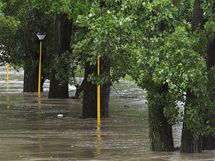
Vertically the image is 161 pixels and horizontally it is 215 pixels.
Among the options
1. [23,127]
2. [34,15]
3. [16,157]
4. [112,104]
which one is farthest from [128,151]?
[34,15]

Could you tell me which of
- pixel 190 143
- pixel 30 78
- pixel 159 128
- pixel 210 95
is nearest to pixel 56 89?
pixel 30 78

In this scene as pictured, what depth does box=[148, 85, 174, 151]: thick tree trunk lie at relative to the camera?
40.9 feet

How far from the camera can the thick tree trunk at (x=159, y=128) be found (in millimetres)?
12477

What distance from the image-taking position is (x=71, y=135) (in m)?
16.4

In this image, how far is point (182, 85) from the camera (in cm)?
1083

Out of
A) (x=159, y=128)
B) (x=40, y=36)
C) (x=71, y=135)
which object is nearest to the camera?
(x=159, y=128)

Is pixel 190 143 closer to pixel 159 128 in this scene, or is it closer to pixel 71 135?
pixel 159 128

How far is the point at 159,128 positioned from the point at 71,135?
13.7 feet

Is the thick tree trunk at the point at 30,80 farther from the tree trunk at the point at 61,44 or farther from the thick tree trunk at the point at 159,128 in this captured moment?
the thick tree trunk at the point at 159,128

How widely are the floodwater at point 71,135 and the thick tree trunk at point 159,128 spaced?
0.29 m

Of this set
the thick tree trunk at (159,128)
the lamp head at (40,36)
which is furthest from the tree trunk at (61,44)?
the thick tree trunk at (159,128)

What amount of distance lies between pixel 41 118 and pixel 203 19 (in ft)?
32.2

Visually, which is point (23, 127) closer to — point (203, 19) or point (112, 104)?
point (203, 19)

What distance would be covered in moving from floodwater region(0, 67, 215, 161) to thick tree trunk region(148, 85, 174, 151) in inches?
11.4
